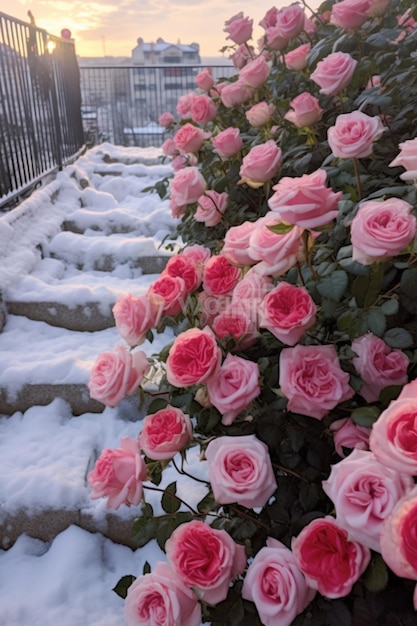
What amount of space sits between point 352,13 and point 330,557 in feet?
4.91

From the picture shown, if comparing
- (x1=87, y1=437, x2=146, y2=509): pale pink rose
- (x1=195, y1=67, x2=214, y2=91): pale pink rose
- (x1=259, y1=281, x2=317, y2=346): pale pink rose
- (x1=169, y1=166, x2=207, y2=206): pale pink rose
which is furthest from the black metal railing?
(x1=259, y1=281, x2=317, y2=346): pale pink rose

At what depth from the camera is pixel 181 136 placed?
74.0 inches

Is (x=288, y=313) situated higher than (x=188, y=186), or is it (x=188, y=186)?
(x=188, y=186)

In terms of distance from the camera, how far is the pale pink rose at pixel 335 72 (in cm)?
132

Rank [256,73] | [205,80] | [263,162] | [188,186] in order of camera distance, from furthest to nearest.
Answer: [205,80] → [256,73] → [188,186] → [263,162]

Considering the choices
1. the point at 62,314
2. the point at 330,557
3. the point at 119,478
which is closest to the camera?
the point at 330,557

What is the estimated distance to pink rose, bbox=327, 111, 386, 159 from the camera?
3.33 ft

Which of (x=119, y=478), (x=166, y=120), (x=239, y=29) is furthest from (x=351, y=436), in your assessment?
(x=166, y=120)

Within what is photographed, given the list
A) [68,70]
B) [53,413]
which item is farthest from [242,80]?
[68,70]

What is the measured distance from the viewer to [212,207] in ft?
5.54

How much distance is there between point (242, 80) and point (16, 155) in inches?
86.8

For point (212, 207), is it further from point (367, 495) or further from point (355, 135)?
point (367, 495)

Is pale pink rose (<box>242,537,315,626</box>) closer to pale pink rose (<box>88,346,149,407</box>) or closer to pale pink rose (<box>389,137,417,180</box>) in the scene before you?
pale pink rose (<box>88,346,149,407</box>)

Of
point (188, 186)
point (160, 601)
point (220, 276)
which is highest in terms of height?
point (188, 186)
